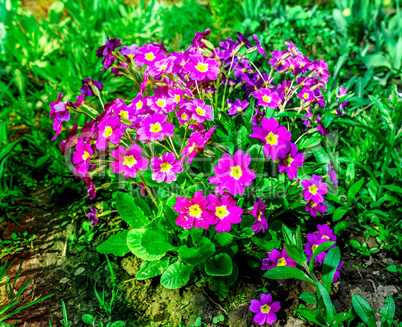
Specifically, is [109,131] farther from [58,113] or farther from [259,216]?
[259,216]

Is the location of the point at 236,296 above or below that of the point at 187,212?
below

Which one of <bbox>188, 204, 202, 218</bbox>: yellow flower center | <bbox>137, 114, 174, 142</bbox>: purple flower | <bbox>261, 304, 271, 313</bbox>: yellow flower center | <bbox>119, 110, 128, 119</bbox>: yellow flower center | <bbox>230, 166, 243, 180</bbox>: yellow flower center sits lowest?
<bbox>261, 304, 271, 313</bbox>: yellow flower center

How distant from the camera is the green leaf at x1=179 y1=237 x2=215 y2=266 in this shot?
1453 mm

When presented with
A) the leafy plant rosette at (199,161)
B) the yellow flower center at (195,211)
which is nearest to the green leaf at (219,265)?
the leafy plant rosette at (199,161)

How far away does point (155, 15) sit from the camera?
3.75m

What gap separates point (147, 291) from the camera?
5.34 feet

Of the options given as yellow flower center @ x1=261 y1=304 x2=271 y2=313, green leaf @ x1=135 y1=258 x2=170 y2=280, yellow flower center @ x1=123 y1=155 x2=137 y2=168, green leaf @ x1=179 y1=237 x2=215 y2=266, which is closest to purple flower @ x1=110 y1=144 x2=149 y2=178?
yellow flower center @ x1=123 y1=155 x2=137 y2=168

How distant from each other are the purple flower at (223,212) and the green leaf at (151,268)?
0.47 metres

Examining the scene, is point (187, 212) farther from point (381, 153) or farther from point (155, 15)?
point (155, 15)

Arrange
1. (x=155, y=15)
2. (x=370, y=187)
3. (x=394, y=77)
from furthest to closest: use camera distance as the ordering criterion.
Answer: (x=155, y=15), (x=394, y=77), (x=370, y=187)

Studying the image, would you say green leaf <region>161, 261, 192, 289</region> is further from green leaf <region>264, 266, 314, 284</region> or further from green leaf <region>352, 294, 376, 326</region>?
green leaf <region>352, 294, 376, 326</region>

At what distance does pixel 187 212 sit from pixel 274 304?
0.63m

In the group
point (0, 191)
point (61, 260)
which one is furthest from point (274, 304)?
point (0, 191)

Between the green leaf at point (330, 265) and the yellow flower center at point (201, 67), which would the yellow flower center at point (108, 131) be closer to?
the yellow flower center at point (201, 67)
